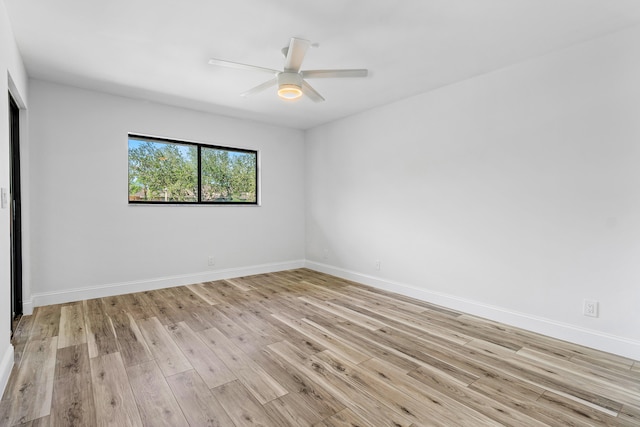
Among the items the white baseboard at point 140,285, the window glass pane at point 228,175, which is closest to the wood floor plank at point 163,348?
the white baseboard at point 140,285

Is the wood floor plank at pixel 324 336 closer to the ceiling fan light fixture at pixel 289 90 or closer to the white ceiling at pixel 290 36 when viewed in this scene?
the ceiling fan light fixture at pixel 289 90

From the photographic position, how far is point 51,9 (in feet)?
7.19

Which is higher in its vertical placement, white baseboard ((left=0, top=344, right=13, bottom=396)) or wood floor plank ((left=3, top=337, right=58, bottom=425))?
white baseboard ((left=0, top=344, right=13, bottom=396))

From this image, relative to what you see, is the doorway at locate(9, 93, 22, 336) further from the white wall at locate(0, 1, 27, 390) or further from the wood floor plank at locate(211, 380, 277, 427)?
the wood floor plank at locate(211, 380, 277, 427)

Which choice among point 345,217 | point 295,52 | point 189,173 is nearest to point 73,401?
point 295,52

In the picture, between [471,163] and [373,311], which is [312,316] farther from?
[471,163]

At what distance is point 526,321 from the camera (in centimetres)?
288

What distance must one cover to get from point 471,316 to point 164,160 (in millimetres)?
4177

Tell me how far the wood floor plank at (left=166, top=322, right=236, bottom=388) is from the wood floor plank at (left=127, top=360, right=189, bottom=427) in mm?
224

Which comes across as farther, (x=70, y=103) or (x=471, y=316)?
(x=70, y=103)

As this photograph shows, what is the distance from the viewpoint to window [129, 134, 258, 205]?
4125 mm

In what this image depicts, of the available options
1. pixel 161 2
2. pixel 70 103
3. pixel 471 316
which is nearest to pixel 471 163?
pixel 471 316

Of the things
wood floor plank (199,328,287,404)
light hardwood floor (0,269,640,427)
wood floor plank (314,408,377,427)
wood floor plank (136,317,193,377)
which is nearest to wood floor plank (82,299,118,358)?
light hardwood floor (0,269,640,427)

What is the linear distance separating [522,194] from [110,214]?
4.47 m
